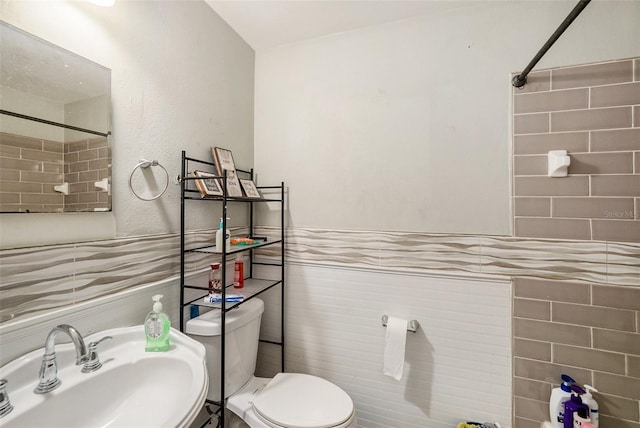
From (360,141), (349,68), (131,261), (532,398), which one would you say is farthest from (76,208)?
(532,398)

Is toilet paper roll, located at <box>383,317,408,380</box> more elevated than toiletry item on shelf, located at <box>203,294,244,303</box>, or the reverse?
toiletry item on shelf, located at <box>203,294,244,303</box>

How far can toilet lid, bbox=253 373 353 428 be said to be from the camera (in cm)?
119

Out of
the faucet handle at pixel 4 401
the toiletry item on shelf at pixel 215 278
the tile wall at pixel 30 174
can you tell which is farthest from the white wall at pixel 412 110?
the faucet handle at pixel 4 401

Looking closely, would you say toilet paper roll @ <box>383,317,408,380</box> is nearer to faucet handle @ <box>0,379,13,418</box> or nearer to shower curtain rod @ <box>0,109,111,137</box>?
faucet handle @ <box>0,379,13,418</box>

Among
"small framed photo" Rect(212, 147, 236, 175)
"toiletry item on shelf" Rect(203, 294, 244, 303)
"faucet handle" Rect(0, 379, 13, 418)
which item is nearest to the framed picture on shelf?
"small framed photo" Rect(212, 147, 236, 175)

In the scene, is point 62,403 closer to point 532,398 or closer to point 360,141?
point 360,141

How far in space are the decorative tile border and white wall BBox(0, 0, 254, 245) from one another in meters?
0.07

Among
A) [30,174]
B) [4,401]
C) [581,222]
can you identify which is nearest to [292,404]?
[4,401]

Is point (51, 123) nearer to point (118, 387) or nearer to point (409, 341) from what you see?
point (118, 387)

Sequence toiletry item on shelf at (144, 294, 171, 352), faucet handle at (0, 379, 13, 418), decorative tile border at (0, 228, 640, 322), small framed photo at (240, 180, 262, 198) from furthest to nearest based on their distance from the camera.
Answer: small framed photo at (240, 180, 262, 198), toiletry item on shelf at (144, 294, 171, 352), decorative tile border at (0, 228, 640, 322), faucet handle at (0, 379, 13, 418)

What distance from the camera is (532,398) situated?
1345 mm

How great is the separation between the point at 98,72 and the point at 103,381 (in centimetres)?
103

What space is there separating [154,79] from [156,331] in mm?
1025

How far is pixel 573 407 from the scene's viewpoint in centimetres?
119
